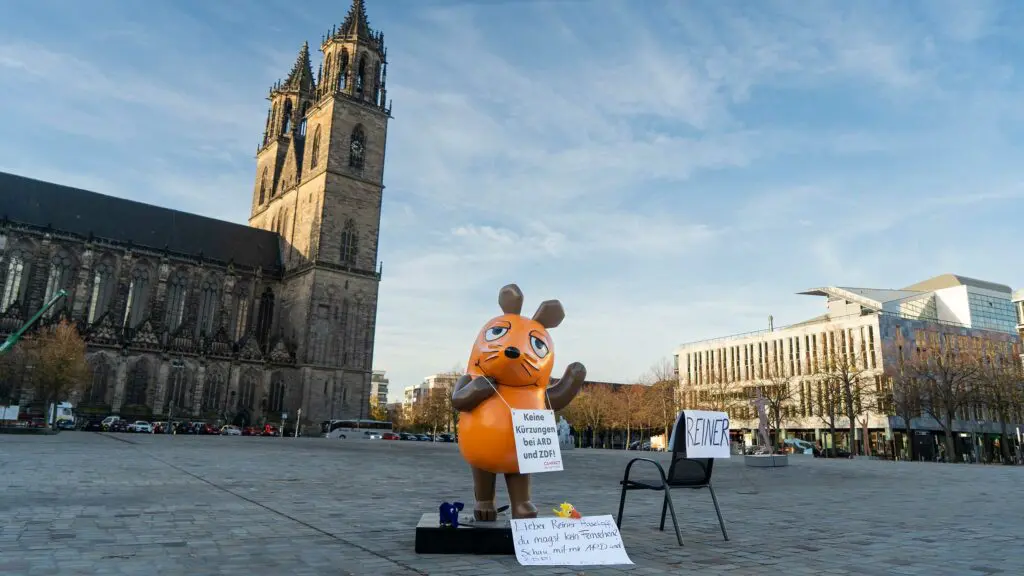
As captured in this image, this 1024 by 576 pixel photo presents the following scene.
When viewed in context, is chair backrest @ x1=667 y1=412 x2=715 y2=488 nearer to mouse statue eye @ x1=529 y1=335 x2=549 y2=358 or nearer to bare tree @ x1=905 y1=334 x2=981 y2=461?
mouse statue eye @ x1=529 y1=335 x2=549 y2=358

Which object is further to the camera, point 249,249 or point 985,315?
point 985,315

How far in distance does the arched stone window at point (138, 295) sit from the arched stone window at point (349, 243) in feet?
55.9

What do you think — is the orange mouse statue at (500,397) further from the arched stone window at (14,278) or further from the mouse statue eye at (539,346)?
the arched stone window at (14,278)

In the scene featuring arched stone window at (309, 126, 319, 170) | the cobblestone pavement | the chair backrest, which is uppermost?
arched stone window at (309, 126, 319, 170)

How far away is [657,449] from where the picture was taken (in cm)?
5928

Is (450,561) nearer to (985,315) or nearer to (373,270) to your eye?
(373,270)

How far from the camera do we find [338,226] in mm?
59062

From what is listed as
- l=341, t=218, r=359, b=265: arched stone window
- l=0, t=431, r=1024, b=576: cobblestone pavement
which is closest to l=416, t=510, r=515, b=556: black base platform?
l=0, t=431, r=1024, b=576: cobblestone pavement

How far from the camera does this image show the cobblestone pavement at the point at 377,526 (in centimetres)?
531

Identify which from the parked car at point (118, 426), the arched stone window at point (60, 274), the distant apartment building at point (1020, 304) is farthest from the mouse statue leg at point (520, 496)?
the distant apartment building at point (1020, 304)

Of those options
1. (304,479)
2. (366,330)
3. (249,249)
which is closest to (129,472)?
(304,479)

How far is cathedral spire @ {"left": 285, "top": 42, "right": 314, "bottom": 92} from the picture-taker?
74406 millimetres

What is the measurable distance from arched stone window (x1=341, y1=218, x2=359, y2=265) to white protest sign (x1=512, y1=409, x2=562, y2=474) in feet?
182

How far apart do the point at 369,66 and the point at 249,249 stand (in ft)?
70.5
